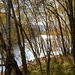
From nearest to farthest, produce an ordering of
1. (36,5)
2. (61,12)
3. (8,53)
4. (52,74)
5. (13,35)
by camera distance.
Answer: (8,53)
(52,74)
(36,5)
(13,35)
(61,12)

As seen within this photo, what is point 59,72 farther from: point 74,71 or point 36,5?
point 36,5

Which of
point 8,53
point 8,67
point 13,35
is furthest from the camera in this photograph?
point 13,35

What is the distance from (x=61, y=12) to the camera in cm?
790

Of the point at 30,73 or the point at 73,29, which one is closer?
the point at 73,29

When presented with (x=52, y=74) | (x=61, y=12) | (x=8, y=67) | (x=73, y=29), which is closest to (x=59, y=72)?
(x=52, y=74)

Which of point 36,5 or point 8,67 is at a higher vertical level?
point 36,5

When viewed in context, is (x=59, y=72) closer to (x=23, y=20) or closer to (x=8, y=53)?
(x=8, y=53)

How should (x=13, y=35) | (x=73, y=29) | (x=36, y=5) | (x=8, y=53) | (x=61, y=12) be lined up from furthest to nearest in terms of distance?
(x=61, y=12)
(x=13, y=35)
(x=36, y=5)
(x=73, y=29)
(x=8, y=53)

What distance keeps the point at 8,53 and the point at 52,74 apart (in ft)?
11.8

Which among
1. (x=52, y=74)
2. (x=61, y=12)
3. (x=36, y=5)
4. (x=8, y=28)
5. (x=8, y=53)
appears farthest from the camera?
(x=61, y=12)

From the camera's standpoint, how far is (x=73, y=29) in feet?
14.5

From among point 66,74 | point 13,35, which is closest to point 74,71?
point 66,74

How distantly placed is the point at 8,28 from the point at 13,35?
5.46 m

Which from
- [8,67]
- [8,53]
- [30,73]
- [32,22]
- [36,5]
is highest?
[36,5]
